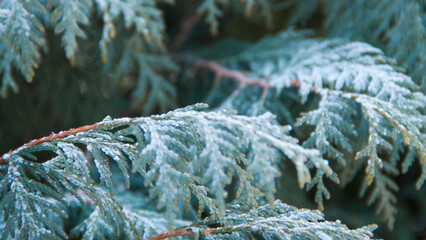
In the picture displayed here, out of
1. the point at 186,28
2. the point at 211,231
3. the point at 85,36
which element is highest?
the point at 186,28

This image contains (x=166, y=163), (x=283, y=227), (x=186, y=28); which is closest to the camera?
(x=166, y=163)

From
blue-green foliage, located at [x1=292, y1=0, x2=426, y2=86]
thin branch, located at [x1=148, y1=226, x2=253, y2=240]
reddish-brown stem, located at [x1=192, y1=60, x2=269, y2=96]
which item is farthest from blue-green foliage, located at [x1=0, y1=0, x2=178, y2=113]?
blue-green foliage, located at [x1=292, y1=0, x2=426, y2=86]

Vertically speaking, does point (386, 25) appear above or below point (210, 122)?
above

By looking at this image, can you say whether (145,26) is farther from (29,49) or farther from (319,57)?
Answer: (319,57)

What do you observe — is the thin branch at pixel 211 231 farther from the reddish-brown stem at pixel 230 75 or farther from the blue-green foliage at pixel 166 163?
the reddish-brown stem at pixel 230 75

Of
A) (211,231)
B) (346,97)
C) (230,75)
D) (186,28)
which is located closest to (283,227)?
(211,231)

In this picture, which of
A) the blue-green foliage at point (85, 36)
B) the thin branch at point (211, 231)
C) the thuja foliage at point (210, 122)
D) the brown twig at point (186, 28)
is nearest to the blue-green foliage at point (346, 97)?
the thuja foliage at point (210, 122)

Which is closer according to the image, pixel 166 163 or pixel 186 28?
pixel 166 163

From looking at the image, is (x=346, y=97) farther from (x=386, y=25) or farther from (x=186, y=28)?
(x=186, y=28)

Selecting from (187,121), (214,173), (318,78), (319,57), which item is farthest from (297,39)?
(214,173)
